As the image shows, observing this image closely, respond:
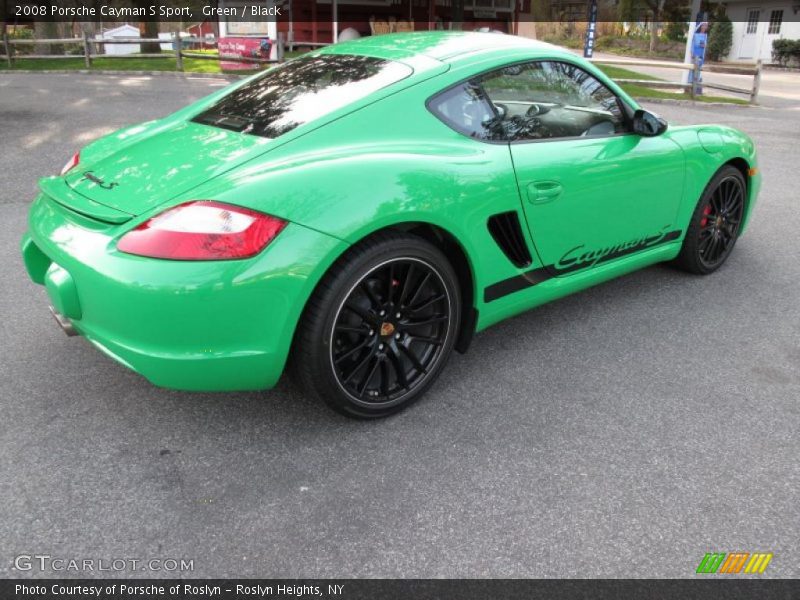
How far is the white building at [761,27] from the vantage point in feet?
107

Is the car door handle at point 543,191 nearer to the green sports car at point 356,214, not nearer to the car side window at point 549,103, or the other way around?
the green sports car at point 356,214

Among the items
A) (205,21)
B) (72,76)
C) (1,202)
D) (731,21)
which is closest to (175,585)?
(1,202)

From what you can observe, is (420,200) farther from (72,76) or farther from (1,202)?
(72,76)

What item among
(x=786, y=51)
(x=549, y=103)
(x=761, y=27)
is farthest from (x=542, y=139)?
(x=761, y=27)

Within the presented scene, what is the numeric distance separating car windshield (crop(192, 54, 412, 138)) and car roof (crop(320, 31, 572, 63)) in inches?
4.1

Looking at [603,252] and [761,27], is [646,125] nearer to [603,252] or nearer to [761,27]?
[603,252]

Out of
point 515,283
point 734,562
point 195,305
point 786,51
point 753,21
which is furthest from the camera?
point 753,21

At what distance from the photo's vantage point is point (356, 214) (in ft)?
7.80

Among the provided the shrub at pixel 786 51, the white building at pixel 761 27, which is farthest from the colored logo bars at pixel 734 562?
the white building at pixel 761 27

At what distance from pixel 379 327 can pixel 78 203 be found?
4.07 ft

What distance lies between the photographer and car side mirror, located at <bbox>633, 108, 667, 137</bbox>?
3410 mm

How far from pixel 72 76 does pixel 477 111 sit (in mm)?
15800

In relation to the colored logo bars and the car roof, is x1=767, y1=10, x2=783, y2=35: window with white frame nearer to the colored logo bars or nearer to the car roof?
the car roof

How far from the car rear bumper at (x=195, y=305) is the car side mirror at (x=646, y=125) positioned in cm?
190
